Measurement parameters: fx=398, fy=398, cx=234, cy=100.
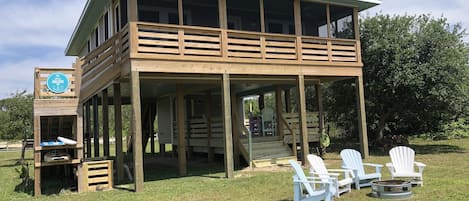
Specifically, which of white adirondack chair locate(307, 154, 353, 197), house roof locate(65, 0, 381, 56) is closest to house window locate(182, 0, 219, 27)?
house roof locate(65, 0, 381, 56)

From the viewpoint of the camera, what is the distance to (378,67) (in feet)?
54.1

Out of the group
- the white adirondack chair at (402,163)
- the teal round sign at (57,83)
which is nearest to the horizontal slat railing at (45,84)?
the teal round sign at (57,83)

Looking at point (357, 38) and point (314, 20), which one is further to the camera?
point (314, 20)

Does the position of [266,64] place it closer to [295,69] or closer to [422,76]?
[295,69]

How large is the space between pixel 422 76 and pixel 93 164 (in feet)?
40.8

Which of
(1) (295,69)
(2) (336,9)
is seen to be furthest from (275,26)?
(1) (295,69)

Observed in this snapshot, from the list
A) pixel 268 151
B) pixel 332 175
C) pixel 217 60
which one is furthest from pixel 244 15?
pixel 332 175

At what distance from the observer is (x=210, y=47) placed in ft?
35.5

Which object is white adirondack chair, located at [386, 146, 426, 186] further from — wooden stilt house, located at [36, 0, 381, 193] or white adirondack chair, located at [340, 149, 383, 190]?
wooden stilt house, located at [36, 0, 381, 193]

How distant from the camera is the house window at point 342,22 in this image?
1425 cm

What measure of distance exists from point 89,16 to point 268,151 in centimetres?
822

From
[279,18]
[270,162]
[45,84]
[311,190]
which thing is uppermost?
[279,18]

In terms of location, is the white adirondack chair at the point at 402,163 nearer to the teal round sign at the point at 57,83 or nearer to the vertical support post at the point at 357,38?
the vertical support post at the point at 357,38

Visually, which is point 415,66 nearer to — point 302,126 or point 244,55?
point 302,126
